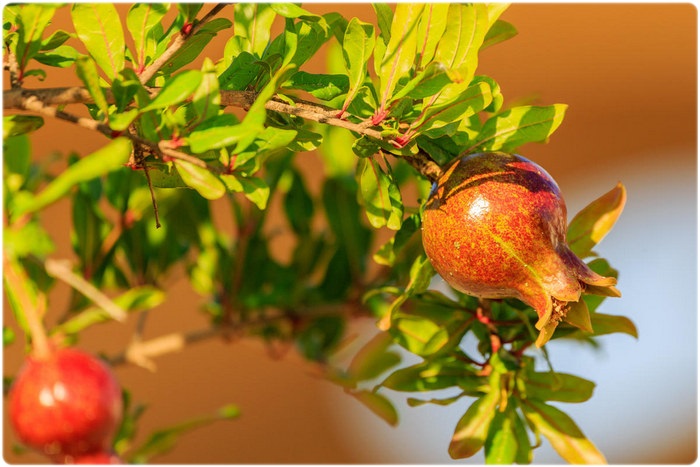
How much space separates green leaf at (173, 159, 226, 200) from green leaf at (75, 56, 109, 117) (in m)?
0.06

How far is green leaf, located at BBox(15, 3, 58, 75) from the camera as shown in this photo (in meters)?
0.48

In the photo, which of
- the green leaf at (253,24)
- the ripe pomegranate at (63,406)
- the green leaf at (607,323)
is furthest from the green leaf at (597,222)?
the ripe pomegranate at (63,406)

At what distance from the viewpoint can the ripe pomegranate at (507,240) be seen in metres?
0.50

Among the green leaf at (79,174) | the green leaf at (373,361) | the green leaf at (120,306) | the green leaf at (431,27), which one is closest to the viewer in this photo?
the green leaf at (79,174)

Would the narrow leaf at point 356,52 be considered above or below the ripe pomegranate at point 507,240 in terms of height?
above

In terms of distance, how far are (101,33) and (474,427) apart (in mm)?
402

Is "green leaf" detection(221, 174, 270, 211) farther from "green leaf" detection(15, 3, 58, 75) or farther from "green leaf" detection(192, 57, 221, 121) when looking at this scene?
"green leaf" detection(15, 3, 58, 75)

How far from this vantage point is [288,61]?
50 cm

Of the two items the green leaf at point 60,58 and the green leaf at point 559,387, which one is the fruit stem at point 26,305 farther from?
the green leaf at point 559,387

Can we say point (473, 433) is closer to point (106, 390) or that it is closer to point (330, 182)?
point (106, 390)

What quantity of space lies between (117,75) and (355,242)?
51 centimetres

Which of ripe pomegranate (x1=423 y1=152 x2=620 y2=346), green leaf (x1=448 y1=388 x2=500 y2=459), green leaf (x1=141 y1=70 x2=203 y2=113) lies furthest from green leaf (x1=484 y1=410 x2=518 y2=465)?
green leaf (x1=141 y1=70 x2=203 y2=113)

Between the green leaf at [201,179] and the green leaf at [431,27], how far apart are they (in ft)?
0.53

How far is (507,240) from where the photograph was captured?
50 cm
